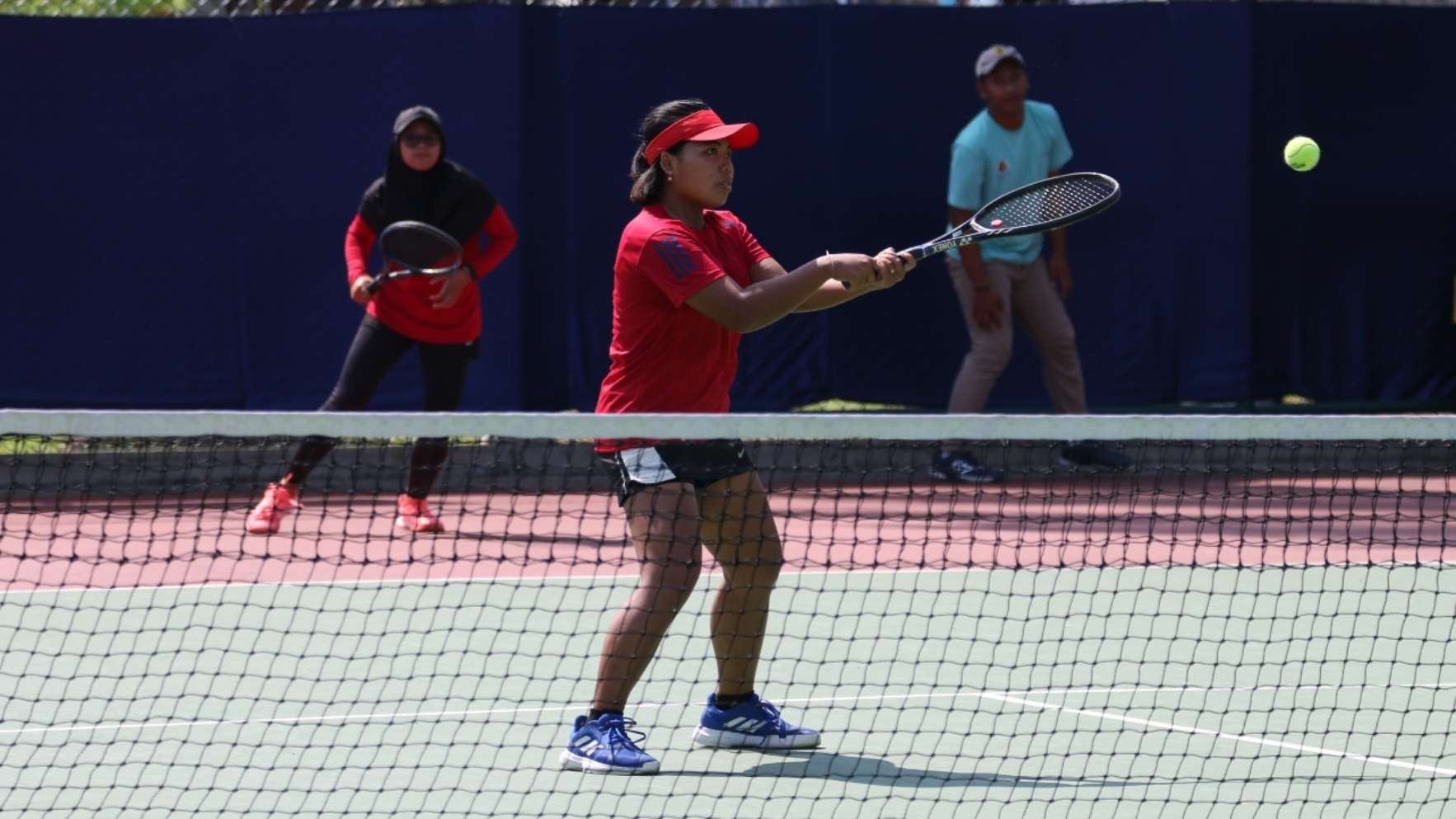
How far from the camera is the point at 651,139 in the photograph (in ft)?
16.3

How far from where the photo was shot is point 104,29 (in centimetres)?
1043

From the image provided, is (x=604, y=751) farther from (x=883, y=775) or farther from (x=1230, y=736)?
(x=1230, y=736)

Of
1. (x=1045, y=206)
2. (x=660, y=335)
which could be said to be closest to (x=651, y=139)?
(x=660, y=335)

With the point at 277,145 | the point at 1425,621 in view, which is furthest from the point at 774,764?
the point at 277,145

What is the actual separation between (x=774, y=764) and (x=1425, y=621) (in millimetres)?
2758

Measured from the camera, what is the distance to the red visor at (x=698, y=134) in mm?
4883

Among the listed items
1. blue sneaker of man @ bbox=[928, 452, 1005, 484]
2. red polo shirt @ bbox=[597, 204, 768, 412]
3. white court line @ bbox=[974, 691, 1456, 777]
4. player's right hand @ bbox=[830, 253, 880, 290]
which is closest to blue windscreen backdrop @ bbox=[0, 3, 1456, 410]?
blue sneaker of man @ bbox=[928, 452, 1005, 484]

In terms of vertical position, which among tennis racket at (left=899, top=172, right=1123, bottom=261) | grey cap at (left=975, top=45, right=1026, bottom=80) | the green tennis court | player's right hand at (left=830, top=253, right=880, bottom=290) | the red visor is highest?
grey cap at (left=975, top=45, right=1026, bottom=80)

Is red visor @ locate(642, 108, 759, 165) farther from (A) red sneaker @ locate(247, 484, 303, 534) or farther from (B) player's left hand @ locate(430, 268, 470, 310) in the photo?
(A) red sneaker @ locate(247, 484, 303, 534)

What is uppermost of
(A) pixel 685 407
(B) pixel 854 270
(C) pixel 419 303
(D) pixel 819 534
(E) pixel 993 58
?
(E) pixel 993 58

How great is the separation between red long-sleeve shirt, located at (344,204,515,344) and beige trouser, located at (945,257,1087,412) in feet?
7.74

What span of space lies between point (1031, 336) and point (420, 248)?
3.25m

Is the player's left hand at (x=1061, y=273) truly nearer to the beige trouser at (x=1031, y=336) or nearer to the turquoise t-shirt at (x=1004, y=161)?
the beige trouser at (x=1031, y=336)

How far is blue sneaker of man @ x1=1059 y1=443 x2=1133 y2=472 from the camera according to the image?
10414mm
